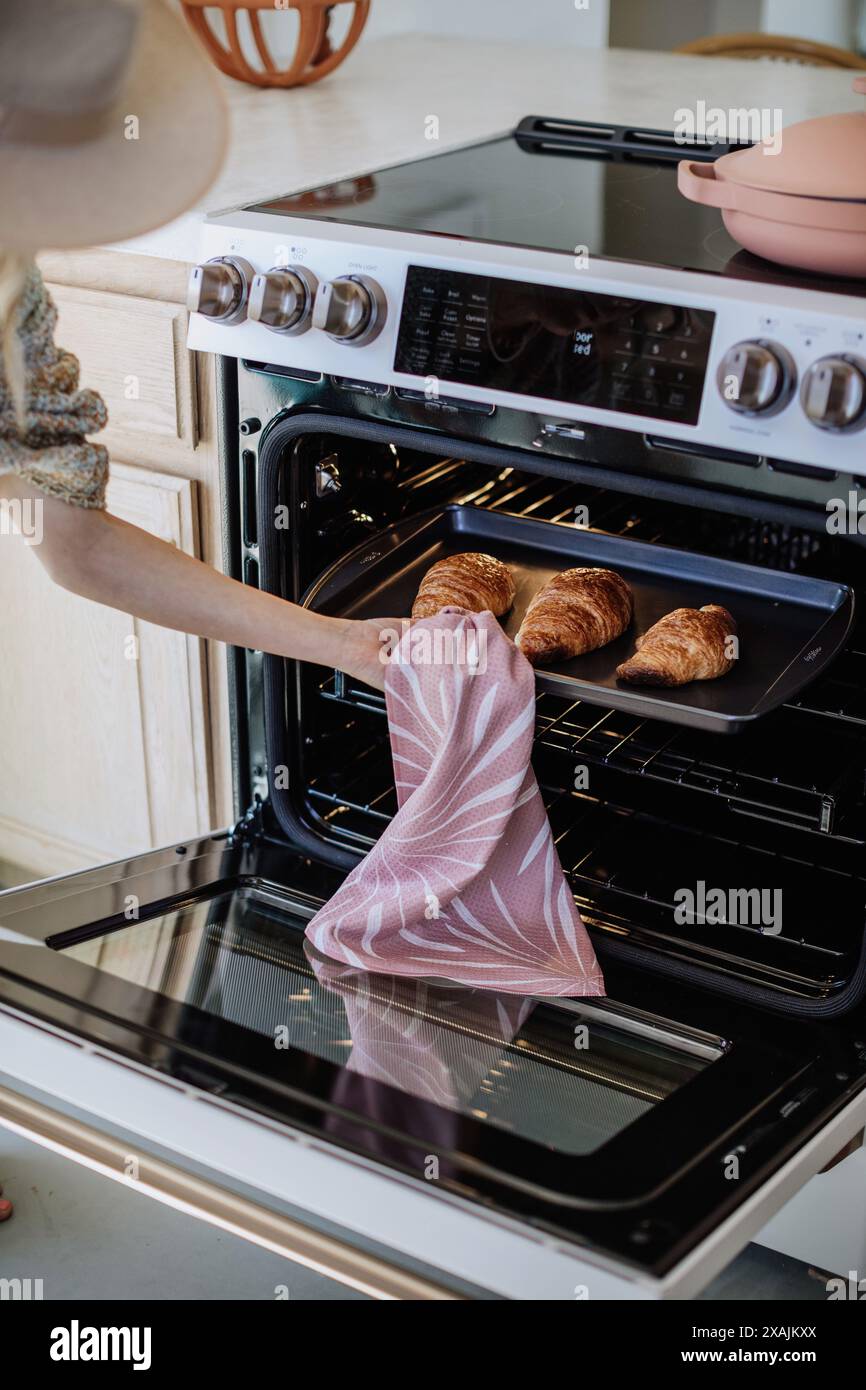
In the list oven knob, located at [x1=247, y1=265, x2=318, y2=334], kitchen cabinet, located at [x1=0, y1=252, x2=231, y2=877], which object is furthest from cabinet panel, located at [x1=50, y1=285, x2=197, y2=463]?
oven knob, located at [x1=247, y1=265, x2=318, y2=334]

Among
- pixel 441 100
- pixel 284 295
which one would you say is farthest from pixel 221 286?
pixel 441 100

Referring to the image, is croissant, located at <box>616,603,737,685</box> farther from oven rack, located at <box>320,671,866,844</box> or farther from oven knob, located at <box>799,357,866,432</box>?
oven knob, located at <box>799,357,866,432</box>

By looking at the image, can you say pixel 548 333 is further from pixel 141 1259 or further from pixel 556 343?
pixel 141 1259

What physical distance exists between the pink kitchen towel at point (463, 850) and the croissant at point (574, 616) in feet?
0.22

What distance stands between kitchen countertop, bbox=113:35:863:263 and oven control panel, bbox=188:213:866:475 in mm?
151

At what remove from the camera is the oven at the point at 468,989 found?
919 millimetres

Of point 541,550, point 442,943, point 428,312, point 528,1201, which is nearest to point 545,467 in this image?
point 428,312

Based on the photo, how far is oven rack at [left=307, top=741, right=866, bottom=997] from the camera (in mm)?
1192

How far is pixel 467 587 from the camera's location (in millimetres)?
1261

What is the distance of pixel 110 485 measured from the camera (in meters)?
1.55

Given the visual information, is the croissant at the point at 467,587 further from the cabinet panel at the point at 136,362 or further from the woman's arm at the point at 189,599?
the cabinet panel at the point at 136,362
